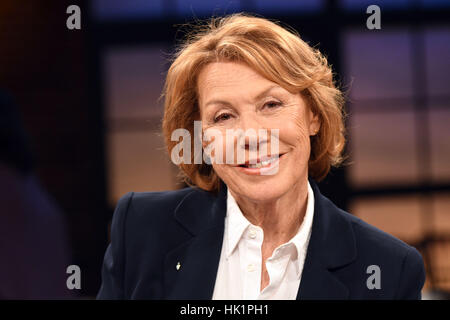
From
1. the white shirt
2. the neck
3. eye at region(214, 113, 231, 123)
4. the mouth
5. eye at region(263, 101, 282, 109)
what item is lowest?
the white shirt

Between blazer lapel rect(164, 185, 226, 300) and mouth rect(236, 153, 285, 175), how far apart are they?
18 cm

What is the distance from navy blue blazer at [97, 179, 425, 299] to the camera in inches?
43.5

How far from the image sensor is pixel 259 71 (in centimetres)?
104

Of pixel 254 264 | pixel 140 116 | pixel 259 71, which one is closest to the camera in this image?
pixel 259 71

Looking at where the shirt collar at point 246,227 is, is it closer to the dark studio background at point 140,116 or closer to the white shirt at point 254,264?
the white shirt at point 254,264

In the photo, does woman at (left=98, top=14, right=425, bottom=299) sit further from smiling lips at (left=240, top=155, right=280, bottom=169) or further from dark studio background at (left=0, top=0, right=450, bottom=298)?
dark studio background at (left=0, top=0, right=450, bottom=298)

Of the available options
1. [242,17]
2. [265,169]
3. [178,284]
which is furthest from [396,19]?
[178,284]

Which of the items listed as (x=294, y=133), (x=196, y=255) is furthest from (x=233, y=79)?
(x=196, y=255)

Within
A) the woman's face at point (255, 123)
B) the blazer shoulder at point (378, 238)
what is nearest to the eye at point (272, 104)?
the woman's face at point (255, 123)

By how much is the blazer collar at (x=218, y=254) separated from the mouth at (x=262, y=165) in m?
0.18

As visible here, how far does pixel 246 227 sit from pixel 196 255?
0.44 ft

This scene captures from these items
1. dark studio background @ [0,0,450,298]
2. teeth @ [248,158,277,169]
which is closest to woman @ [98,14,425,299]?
teeth @ [248,158,277,169]

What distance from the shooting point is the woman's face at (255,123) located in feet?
3.46

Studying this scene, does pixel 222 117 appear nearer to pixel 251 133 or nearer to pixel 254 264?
pixel 251 133
